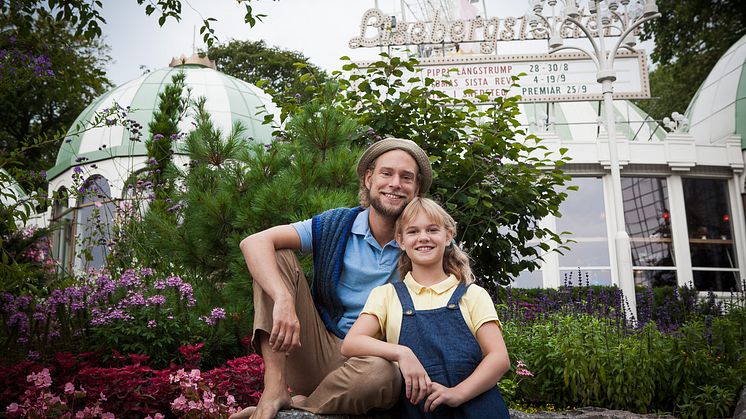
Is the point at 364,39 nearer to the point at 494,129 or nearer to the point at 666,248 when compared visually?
the point at 494,129

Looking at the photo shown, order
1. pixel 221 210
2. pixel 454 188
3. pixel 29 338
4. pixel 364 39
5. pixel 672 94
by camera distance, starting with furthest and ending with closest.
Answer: pixel 672 94 → pixel 364 39 → pixel 454 188 → pixel 221 210 → pixel 29 338

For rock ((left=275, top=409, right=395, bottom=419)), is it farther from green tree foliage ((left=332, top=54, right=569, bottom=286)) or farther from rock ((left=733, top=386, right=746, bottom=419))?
green tree foliage ((left=332, top=54, right=569, bottom=286))

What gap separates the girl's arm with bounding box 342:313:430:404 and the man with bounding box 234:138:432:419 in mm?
42

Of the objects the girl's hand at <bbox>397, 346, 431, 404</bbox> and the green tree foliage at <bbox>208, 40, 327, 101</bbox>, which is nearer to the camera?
the girl's hand at <bbox>397, 346, 431, 404</bbox>

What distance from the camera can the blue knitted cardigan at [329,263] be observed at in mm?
2627

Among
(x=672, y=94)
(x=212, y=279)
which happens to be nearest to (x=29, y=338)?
(x=212, y=279)

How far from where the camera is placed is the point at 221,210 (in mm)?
4301

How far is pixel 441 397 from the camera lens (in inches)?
77.9

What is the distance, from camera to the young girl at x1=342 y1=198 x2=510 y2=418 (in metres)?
2.05

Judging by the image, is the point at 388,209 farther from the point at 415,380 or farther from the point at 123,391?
the point at 123,391

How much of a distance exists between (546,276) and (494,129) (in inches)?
308

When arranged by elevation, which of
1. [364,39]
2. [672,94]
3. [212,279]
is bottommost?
[212,279]

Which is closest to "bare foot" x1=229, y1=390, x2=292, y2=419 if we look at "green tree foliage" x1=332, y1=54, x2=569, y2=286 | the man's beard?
the man's beard

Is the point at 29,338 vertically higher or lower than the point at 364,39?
lower
